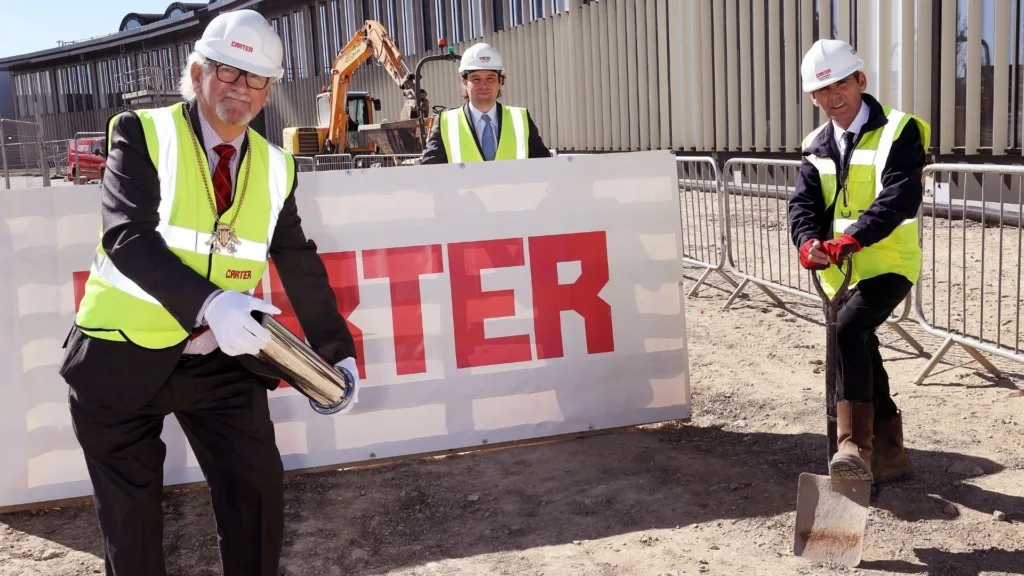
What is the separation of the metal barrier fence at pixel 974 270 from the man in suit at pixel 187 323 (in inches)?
172

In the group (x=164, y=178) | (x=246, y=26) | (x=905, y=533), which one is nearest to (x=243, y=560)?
(x=164, y=178)

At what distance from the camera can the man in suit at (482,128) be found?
6.15 meters

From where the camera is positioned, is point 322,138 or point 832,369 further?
point 322,138

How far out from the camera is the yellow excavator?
66.1 feet

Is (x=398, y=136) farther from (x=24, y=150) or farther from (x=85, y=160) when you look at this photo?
(x=85, y=160)

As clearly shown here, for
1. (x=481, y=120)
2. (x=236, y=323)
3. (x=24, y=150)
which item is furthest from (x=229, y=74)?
(x=24, y=150)

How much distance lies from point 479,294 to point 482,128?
152 centimetres

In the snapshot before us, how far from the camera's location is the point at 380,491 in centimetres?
474

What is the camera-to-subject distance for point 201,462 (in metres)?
2.86

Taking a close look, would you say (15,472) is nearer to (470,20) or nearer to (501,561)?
(501,561)

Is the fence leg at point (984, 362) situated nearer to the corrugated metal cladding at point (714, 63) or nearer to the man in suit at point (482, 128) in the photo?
the man in suit at point (482, 128)

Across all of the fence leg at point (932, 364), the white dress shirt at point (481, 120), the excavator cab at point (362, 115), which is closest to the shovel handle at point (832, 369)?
the fence leg at point (932, 364)

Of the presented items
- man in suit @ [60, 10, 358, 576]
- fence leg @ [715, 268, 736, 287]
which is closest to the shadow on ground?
man in suit @ [60, 10, 358, 576]

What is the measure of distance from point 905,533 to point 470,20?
28.1m
